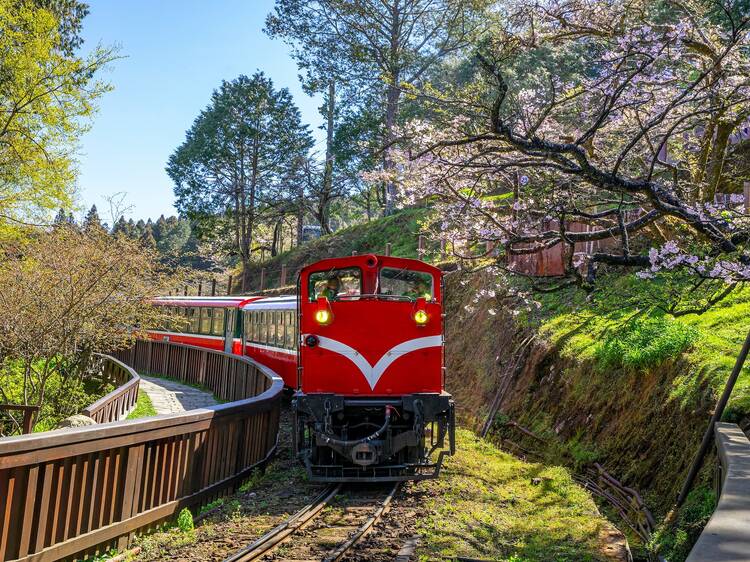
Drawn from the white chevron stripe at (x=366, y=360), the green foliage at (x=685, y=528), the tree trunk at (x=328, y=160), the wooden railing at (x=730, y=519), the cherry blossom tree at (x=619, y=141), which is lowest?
the green foliage at (x=685, y=528)

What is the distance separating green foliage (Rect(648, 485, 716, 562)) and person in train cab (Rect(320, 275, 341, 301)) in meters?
5.28

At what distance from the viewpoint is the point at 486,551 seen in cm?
659

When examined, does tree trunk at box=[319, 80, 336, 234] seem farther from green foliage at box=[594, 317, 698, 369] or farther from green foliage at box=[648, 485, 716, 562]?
green foliage at box=[648, 485, 716, 562]

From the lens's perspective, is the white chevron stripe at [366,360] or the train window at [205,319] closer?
the white chevron stripe at [366,360]

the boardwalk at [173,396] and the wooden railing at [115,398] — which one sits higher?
the wooden railing at [115,398]

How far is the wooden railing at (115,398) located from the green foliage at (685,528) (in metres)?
8.46

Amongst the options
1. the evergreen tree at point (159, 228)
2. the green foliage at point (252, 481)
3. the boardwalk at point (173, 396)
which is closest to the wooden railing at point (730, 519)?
the green foliage at point (252, 481)

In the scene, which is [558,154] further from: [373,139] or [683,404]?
[373,139]

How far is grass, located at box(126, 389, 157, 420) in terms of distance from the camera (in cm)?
1563

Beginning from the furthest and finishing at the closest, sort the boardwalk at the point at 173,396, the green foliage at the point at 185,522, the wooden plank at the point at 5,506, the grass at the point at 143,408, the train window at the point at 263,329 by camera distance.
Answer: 1. the train window at the point at 263,329
2. the boardwalk at the point at 173,396
3. the grass at the point at 143,408
4. the green foliage at the point at 185,522
5. the wooden plank at the point at 5,506

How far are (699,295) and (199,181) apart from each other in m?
34.3

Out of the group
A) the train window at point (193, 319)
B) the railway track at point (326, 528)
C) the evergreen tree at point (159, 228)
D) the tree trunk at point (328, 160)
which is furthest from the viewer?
the evergreen tree at point (159, 228)

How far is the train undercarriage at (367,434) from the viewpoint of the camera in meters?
9.27

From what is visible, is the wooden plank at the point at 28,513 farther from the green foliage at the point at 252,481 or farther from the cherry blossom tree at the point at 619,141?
the cherry blossom tree at the point at 619,141
